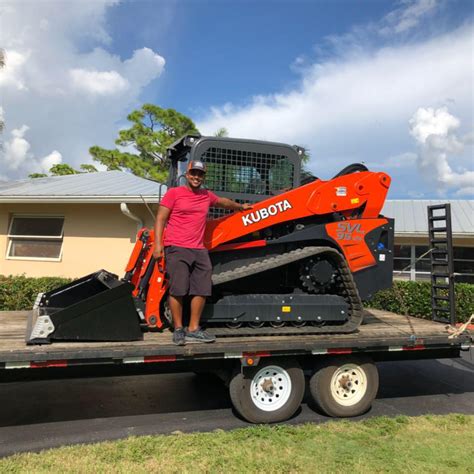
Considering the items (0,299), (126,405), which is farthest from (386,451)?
(0,299)

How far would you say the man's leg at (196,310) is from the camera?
462 centimetres

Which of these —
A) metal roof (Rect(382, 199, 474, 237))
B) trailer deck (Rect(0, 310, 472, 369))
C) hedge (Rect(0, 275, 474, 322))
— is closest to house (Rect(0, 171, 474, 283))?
hedge (Rect(0, 275, 474, 322))

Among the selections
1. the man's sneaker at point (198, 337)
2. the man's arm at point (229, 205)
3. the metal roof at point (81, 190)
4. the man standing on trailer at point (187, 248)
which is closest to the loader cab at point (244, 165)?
the man's arm at point (229, 205)

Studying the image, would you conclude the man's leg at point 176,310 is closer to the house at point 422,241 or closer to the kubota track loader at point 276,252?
the kubota track loader at point 276,252

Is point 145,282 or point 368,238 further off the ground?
point 368,238

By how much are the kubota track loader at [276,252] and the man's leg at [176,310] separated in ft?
1.23

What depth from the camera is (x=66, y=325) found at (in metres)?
4.20

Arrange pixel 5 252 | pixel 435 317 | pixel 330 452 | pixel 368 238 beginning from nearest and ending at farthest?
pixel 330 452
pixel 368 238
pixel 435 317
pixel 5 252

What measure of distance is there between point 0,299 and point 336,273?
7030 millimetres

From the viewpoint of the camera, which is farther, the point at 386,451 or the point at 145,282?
the point at 145,282

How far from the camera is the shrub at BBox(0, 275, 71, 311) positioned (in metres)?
9.07

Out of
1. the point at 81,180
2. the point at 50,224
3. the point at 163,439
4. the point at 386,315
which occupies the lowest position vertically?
the point at 163,439

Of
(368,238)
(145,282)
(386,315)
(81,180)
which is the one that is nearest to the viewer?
(145,282)

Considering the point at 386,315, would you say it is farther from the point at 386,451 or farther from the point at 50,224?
the point at 50,224
